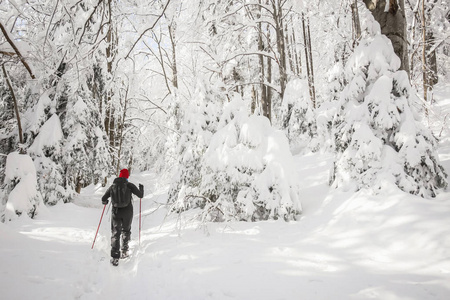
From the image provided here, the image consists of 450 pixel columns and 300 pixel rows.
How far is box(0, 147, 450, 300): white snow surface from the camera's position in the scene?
131 inches

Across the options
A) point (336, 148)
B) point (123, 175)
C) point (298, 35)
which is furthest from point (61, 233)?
point (298, 35)

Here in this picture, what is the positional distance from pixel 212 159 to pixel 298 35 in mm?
17900

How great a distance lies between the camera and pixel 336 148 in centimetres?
643

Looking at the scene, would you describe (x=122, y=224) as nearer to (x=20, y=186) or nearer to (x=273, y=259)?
(x=273, y=259)

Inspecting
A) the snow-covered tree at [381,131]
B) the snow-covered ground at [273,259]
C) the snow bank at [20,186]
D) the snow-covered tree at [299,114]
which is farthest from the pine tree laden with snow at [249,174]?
the snow-covered tree at [299,114]

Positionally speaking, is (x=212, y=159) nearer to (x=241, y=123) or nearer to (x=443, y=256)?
(x=241, y=123)

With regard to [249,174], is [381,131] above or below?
above

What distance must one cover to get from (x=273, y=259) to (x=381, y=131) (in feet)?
12.7

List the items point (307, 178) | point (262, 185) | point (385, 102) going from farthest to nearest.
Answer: point (307, 178) → point (262, 185) → point (385, 102)

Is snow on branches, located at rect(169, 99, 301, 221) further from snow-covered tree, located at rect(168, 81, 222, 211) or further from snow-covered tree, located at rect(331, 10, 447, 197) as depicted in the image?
snow-covered tree, located at rect(168, 81, 222, 211)

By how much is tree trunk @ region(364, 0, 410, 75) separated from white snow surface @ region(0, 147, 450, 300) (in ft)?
10.6

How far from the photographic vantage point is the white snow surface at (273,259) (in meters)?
3.33

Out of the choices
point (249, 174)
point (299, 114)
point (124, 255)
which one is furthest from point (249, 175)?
point (299, 114)

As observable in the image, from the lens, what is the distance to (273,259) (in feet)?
13.7
